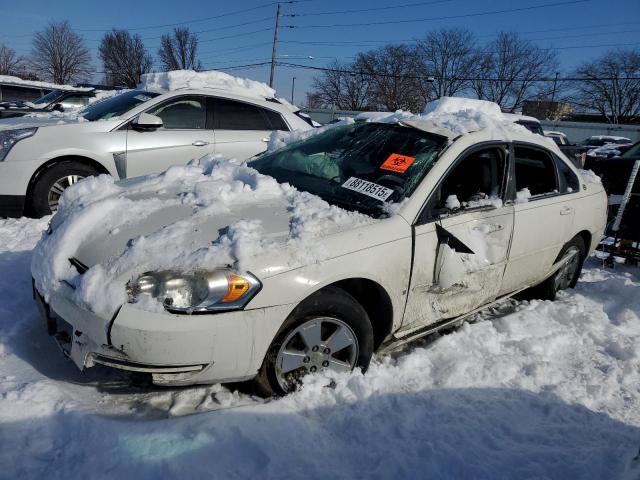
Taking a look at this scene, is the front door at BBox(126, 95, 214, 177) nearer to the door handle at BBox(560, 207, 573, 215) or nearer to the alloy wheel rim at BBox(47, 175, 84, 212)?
the alloy wheel rim at BBox(47, 175, 84, 212)

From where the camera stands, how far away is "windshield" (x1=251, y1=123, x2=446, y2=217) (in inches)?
119

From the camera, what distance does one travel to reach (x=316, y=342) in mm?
2598

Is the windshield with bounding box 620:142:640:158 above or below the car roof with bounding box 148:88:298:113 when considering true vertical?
below

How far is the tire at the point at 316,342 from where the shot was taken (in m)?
2.47

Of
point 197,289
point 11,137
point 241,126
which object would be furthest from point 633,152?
point 11,137

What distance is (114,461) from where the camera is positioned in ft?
6.68

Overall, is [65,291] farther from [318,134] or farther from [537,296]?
[537,296]

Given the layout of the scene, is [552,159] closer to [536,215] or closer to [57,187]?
[536,215]

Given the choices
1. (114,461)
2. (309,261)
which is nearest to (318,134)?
(309,261)

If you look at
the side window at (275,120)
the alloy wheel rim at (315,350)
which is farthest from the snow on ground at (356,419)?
the side window at (275,120)

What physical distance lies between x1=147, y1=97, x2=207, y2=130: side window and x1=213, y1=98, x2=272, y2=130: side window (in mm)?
184

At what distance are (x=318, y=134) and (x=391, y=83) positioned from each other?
54.4 meters

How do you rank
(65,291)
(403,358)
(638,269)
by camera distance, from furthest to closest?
1. (638,269)
2. (403,358)
3. (65,291)

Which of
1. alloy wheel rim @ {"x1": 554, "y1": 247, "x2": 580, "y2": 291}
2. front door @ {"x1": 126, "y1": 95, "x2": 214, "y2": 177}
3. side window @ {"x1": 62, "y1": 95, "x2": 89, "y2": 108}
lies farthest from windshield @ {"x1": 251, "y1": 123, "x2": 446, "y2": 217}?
side window @ {"x1": 62, "y1": 95, "x2": 89, "y2": 108}
